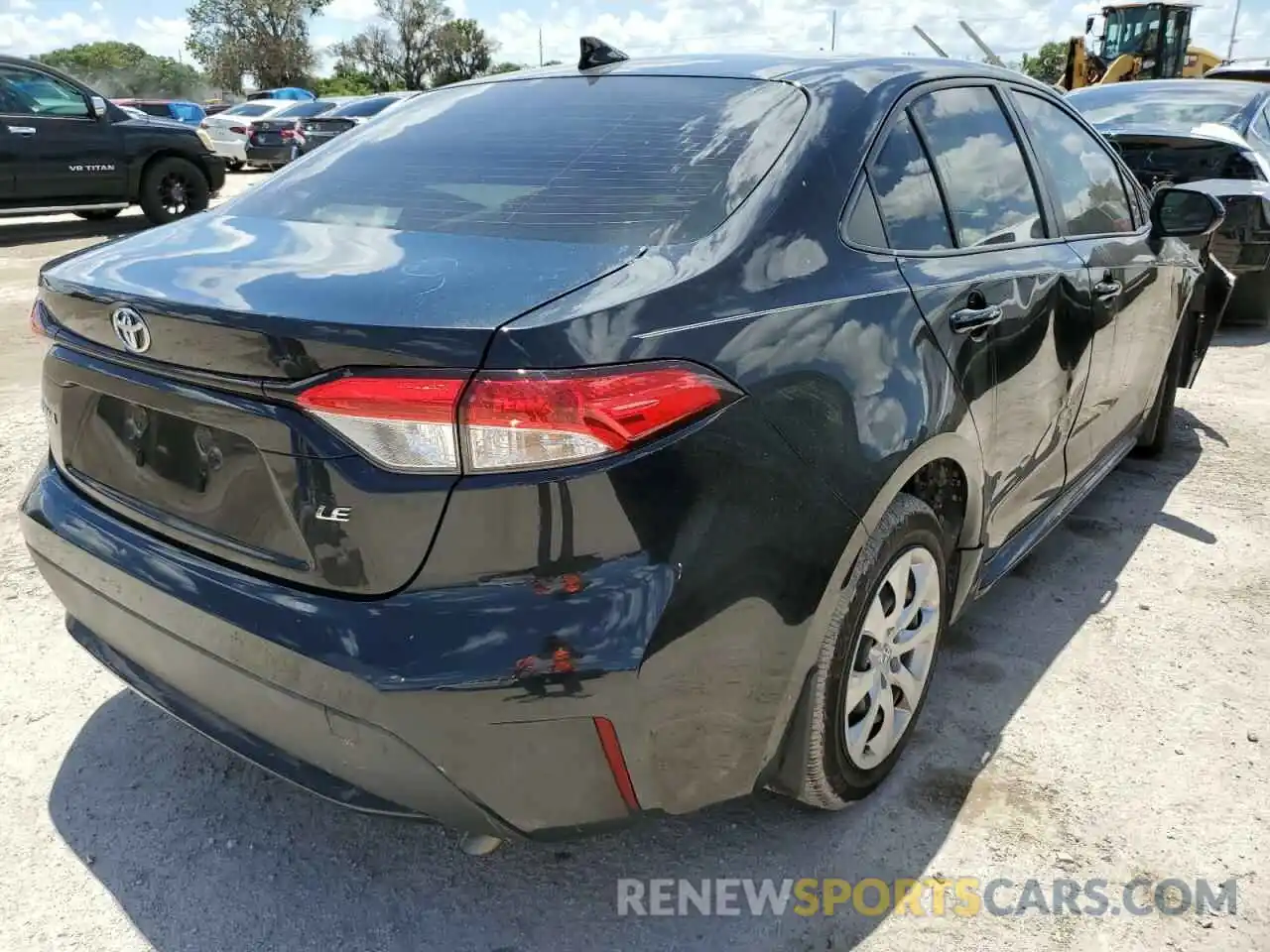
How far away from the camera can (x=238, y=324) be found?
1.77m

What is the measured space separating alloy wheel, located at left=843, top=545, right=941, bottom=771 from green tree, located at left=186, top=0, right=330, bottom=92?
2583 inches

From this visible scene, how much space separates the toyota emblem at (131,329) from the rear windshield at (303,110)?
22372 mm

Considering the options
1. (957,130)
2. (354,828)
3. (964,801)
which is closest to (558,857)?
(354,828)

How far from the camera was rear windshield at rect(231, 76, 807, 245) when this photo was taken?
211 centimetres

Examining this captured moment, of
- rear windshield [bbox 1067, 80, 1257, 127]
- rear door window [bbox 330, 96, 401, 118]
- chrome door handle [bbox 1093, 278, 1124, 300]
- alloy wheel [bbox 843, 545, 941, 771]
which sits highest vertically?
rear windshield [bbox 1067, 80, 1257, 127]

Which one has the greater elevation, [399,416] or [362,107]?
[362,107]

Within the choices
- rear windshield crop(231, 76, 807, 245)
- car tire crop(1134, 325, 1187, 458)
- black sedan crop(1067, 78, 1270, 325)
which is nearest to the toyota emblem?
rear windshield crop(231, 76, 807, 245)

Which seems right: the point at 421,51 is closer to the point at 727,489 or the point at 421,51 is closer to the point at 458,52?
the point at 458,52

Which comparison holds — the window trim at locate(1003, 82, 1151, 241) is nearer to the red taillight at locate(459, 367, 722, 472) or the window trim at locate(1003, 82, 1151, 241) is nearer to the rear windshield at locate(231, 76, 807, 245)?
the rear windshield at locate(231, 76, 807, 245)

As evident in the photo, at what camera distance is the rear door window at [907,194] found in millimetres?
2357

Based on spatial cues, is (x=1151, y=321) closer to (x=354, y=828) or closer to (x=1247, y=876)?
(x=1247, y=876)

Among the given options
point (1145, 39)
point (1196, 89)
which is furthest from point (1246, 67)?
point (1196, 89)

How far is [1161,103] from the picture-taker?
7.86 m

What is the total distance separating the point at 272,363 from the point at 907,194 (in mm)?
1480
